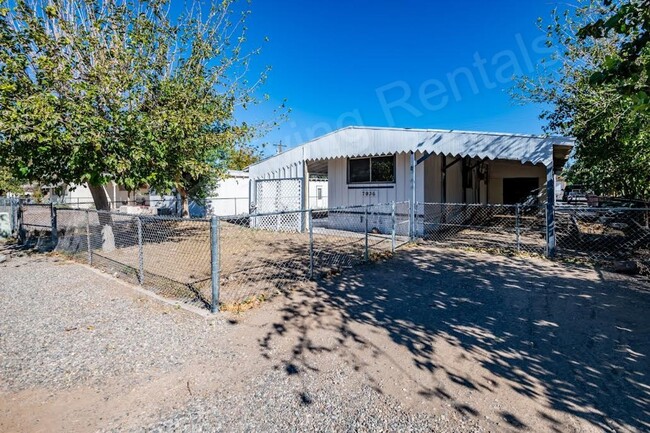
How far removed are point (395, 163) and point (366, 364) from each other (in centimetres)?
903

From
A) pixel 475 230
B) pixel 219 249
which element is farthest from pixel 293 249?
pixel 475 230

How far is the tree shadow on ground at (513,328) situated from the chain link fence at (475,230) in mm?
2202

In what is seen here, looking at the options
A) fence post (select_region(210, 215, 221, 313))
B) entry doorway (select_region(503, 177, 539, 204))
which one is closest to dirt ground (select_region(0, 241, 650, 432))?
fence post (select_region(210, 215, 221, 313))

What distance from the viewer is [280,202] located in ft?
44.6

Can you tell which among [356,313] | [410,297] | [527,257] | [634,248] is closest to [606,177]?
[634,248]

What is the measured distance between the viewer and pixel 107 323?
13.9 feet

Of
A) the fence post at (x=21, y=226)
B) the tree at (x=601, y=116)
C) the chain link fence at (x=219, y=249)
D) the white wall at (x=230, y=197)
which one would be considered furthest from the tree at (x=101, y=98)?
the white wall at (x=230, y=197)

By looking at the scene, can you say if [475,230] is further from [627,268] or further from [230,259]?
[230,259]

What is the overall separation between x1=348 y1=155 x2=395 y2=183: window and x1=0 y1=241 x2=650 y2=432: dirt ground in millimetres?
6707

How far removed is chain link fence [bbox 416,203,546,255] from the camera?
890cm

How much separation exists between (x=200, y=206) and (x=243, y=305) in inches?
697

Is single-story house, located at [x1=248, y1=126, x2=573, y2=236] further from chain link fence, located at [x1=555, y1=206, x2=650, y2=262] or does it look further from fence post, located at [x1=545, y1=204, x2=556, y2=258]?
chain link fence, located at [x1=555, y1=206, x2=650, y2=262]

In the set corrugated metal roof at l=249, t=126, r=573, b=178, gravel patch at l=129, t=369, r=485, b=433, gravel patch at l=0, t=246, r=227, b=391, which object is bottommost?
gravel patch at l=129, t=369, r=485, b=433

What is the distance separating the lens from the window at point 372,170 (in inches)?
458
